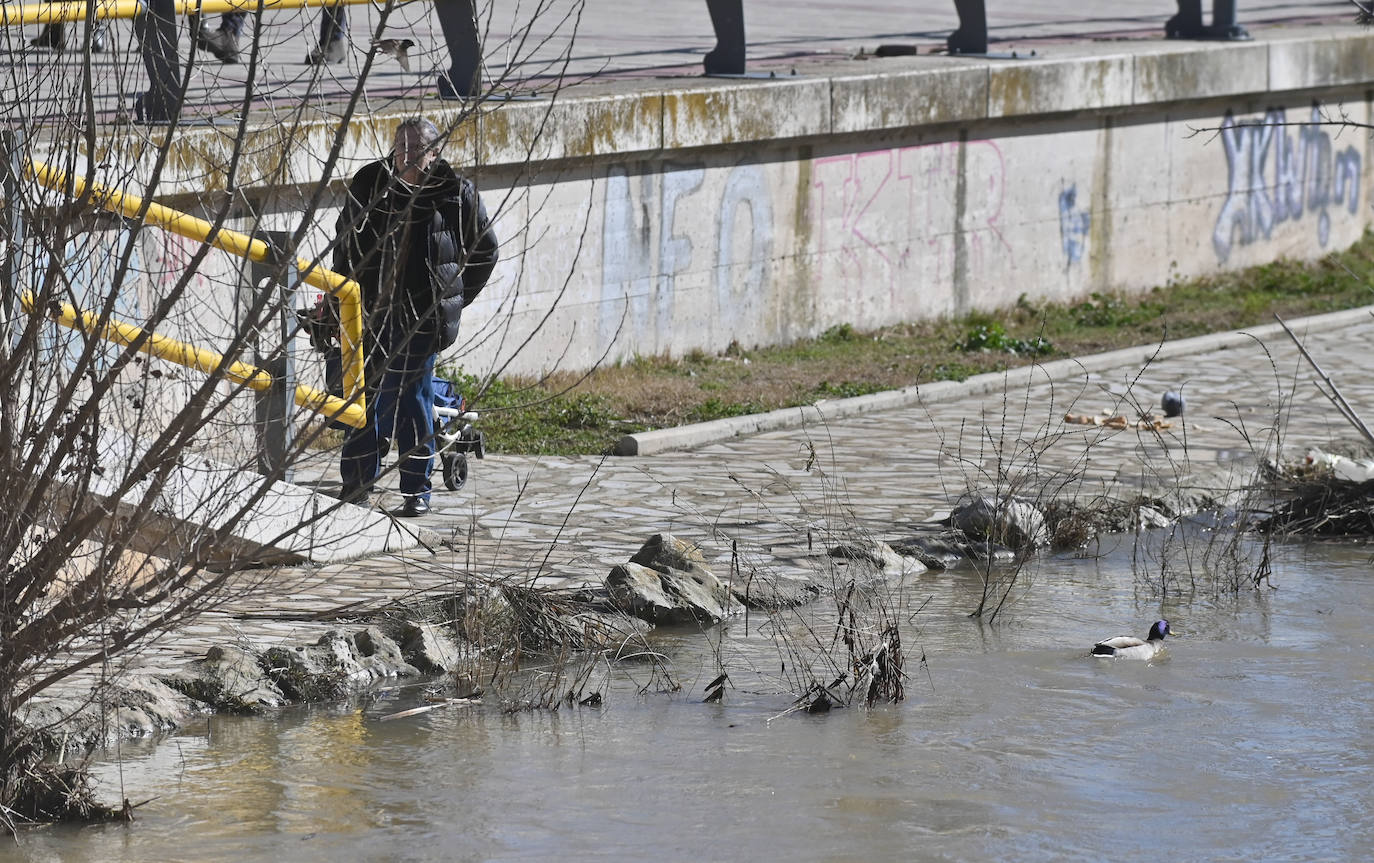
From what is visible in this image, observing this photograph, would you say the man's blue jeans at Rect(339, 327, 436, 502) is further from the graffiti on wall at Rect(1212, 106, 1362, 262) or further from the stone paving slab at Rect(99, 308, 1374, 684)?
the graffiti on wall at Rect(1212, 106, 1362, 262)

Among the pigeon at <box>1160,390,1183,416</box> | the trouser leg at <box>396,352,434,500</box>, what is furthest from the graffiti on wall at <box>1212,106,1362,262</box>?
the trouser leg at <box>396,352,434,500</box>

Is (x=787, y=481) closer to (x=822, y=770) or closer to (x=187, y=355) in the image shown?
(x=187, y=355)

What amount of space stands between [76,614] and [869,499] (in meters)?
4.84

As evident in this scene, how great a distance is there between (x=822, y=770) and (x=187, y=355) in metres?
2.99

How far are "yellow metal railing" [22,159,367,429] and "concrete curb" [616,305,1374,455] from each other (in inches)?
84.6

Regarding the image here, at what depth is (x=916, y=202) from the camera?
13914 millimetres

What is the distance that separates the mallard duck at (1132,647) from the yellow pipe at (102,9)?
3.33 m

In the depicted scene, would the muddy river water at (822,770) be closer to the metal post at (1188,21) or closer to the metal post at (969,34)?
the metal post at (969,34)

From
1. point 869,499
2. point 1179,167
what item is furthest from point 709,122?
point 1179,167

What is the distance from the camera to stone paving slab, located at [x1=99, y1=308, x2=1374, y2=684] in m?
7.34

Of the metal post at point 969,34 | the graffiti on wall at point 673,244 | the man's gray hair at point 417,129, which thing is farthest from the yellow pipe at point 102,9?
the metal post at point 969,34

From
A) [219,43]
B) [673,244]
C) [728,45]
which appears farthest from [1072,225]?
[219,43]

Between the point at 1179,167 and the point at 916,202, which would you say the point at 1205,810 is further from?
the point at 1179,167

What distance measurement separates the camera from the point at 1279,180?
56.5 feet
